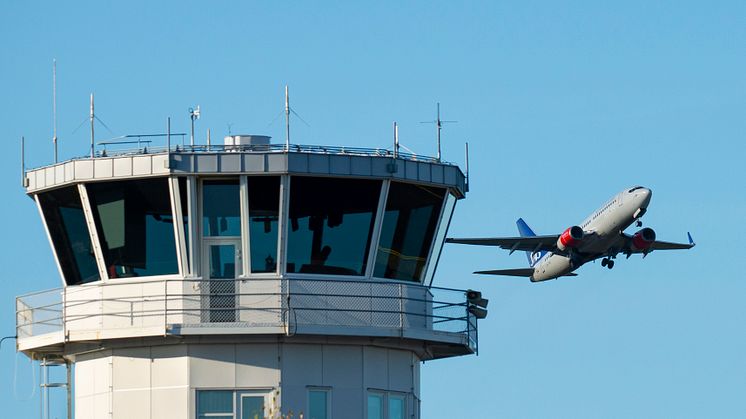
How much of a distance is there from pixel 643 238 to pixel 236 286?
6690 centimetres

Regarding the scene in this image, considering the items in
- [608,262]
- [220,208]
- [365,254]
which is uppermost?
[608,262]

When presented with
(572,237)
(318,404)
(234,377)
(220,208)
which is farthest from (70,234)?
(572,237)

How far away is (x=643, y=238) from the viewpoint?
94188mm

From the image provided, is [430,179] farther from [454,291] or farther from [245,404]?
[245,404]

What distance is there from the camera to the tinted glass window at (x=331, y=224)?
3073 centimetres

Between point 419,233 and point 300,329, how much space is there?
14.1ft

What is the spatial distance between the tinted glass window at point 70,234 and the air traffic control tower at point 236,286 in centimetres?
4

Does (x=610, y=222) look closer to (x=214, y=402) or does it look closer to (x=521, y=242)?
(x=521, y=242)

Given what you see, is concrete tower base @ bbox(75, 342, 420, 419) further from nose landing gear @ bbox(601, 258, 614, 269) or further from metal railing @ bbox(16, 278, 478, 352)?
nose landing gear @ bbox(601, 258, 614, 269)

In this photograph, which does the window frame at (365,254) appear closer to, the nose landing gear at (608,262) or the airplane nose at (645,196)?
the airplane nose at (645,196)

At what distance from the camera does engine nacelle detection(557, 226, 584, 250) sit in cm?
9494

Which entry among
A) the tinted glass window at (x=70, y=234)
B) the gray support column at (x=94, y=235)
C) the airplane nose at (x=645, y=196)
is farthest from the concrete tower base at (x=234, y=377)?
the airplane nose at (x=645, y=196)

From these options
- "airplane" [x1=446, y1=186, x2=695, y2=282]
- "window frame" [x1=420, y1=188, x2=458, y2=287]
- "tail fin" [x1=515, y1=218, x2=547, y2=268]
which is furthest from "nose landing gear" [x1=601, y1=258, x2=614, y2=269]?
"window frame" [x1=420, y1=188, x2=458, y2=287]

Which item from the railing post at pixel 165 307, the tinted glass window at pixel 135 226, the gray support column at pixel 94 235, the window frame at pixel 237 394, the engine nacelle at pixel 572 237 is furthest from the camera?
the engine nacelle at pixel 572 237
